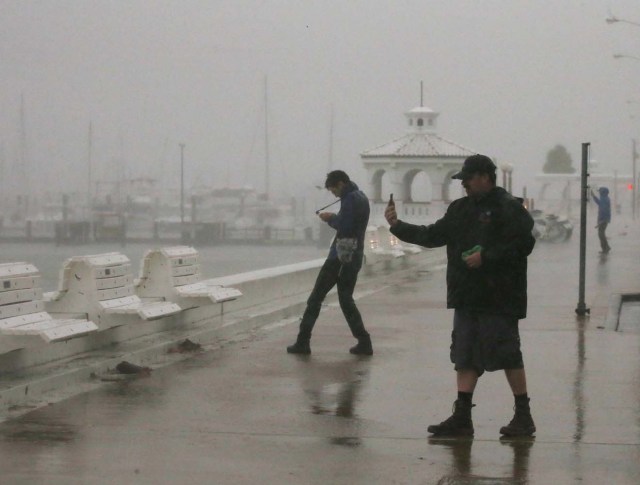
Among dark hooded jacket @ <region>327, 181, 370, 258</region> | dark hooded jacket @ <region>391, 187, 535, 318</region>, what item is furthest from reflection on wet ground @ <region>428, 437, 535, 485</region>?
dark hooded jacket @ <region>327, 181, 370, 258</region>

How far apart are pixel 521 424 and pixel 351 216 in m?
4.52

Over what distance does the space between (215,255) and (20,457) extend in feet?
417

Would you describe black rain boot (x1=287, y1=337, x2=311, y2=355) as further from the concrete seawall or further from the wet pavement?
the concrete seawall

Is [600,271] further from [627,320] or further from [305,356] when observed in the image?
[305,356]

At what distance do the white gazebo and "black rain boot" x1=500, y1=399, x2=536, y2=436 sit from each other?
46.0 m

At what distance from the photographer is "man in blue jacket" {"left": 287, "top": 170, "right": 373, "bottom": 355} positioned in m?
12.7

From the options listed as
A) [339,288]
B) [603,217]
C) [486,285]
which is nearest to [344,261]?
[339,288]

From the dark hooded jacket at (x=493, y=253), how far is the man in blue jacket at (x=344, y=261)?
399cm

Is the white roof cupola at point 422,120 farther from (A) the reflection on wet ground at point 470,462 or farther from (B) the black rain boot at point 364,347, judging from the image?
(A) the reflection on wet ground at point 470,462

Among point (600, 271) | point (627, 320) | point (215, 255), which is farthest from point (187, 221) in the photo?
point (627, 320)

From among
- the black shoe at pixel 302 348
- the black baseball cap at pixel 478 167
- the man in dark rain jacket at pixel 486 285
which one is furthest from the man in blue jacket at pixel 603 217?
the black baseball cap at pixel 478 167

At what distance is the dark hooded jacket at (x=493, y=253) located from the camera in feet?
27.7

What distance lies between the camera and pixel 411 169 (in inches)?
2221

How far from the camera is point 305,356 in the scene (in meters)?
12.6
